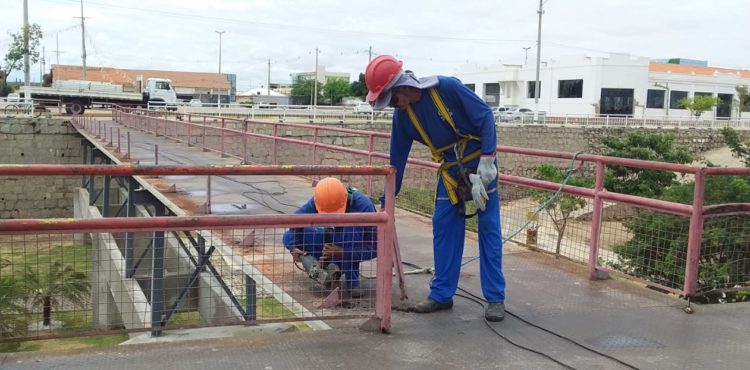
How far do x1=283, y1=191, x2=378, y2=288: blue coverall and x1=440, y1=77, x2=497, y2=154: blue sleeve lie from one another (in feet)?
3.18

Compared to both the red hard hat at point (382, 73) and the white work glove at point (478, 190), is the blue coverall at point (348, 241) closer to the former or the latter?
the white work glove at point (478, 190)

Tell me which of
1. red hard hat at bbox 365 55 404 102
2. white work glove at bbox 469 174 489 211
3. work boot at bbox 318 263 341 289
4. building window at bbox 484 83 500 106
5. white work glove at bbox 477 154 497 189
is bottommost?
work boot at bbox 318 263 341 289

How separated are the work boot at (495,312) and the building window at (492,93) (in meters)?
64.5

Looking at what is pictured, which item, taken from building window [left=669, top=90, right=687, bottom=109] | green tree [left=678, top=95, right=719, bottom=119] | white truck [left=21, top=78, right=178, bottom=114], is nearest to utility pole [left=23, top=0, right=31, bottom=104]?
white truck [left=21, top=78, right=178, bottom=114]

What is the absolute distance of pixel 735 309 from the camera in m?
4.87

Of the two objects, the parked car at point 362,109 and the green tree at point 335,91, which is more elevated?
the green tree at point 335,91

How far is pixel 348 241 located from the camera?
15.3ft

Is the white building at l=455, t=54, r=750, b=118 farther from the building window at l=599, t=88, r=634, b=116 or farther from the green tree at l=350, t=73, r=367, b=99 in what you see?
the green tree at l=350, t=73, r=367, b=99

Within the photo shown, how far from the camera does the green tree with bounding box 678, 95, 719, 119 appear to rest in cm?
5494

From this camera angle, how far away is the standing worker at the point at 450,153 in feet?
14.0

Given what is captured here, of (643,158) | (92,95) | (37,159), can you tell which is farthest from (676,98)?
(37,159)

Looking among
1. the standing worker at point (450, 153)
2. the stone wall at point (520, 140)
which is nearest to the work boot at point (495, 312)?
the standing worker at point (450, 153)

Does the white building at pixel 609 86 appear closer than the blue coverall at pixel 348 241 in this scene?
No

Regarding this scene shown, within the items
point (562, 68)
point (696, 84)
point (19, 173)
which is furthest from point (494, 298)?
point (696, 84)
